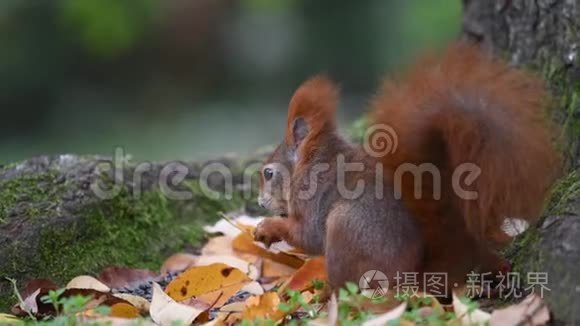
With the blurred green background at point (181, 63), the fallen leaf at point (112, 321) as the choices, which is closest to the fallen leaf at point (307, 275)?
the fallen leaf at point (112, 321)

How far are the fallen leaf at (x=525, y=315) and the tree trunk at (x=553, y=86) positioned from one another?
3 cm

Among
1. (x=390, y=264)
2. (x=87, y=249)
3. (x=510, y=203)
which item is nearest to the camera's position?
(x=510, y=203)

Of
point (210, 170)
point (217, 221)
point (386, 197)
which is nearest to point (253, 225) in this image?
point (217, 221)

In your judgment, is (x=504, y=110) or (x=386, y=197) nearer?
(x=504, y=110)

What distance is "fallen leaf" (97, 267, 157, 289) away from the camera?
2.90m

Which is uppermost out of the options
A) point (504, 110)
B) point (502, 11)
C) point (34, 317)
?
point (502, 11)

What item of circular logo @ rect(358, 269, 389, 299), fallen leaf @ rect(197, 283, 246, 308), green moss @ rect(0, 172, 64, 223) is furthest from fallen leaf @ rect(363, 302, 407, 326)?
green moss @ rect(0, 172, 64, 223)

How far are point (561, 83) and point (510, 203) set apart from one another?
3.47 feet

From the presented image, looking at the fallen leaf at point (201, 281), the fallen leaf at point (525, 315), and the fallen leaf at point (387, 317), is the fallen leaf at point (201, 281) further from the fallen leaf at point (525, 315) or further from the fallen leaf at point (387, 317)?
the fallen leaf at point (525, 315)

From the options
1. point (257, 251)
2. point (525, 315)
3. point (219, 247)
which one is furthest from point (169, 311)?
point (525, 315)

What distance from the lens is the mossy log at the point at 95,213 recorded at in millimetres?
2889

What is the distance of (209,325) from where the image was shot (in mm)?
2320

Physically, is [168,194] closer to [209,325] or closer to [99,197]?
[99,197]

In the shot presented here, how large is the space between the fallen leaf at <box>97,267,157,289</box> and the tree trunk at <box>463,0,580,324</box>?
3.42 ft
